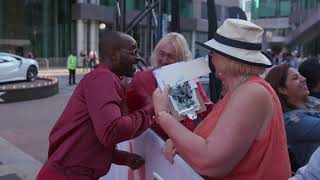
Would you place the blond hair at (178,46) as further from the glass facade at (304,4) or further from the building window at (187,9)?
the building window at (187,9)

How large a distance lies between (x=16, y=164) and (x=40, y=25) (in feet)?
118

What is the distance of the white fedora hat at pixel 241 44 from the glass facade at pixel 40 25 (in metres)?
39.1

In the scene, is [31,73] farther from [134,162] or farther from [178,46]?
[134,162]

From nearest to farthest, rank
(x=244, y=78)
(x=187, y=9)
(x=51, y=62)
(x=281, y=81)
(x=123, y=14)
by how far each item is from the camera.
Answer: (x=244, y=78) → (x=281, y=81) → (x=123, y=14) → (x=51, y=62) → (x=187, y=9)

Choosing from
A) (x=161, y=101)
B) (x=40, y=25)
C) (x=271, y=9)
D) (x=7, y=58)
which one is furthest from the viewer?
(x=271, y=9)

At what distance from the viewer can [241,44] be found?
7.16 feet

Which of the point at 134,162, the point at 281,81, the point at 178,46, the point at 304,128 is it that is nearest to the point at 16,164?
the point at 178,46

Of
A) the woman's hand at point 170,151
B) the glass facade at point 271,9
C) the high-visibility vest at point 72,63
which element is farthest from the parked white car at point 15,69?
the glass facade at point 271,9

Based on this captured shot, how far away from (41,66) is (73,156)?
35804 millimetres

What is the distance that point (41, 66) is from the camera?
123ft

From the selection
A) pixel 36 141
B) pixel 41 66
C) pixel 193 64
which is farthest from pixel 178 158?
pixel 41 66

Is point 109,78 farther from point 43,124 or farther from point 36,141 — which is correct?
point 43,124

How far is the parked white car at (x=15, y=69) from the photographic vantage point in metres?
18.0

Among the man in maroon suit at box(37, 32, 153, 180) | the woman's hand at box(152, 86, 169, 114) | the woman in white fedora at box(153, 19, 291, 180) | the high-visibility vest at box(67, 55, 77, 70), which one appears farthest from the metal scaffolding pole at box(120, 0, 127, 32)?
the high-visibility vest at box(67, 55, 77, 70)
